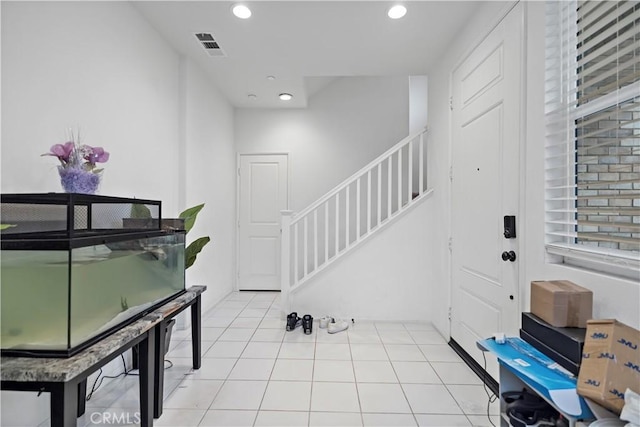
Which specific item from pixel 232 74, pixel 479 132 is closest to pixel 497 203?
pixel 479 132

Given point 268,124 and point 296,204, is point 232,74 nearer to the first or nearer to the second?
point 268,124

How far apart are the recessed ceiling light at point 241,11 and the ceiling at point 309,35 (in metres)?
0.03

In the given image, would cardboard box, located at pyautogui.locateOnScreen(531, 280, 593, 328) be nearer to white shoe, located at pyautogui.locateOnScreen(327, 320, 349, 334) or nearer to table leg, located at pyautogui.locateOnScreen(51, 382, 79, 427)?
table leg, located at pyautogui.locateOnScreen(51, 382, 79, 427)

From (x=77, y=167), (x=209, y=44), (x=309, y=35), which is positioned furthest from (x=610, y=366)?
(x=209, y=44)

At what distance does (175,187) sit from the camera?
3.10m

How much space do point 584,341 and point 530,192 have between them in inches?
34.5

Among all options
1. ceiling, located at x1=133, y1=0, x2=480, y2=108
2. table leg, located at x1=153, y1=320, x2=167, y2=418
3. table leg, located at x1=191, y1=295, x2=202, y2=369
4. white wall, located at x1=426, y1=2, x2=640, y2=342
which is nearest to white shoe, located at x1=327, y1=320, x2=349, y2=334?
white wall, located at x1=426, y1=2, x2=640, y2=342

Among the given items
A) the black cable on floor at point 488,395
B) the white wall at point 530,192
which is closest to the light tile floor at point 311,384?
the black cable on floor at point 488,395

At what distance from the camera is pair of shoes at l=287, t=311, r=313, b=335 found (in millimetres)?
3131

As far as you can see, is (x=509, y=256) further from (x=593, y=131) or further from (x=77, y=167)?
(x=77, y=167)

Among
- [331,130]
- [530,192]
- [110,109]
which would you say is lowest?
[530,192]

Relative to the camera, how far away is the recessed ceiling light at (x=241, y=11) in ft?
7.66

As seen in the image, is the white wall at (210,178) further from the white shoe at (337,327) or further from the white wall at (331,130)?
the white shoe at (337,327)

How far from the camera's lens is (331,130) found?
15.6 feet
